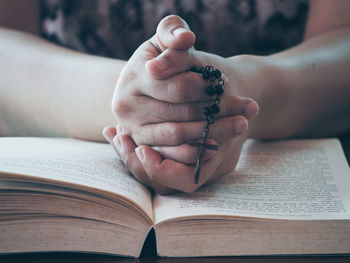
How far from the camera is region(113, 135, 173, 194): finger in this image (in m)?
0.72

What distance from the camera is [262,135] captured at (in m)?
0.97

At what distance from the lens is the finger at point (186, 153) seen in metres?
0.68

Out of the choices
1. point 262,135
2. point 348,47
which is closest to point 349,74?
point 348,47

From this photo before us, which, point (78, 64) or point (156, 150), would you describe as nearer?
point (156, 150)

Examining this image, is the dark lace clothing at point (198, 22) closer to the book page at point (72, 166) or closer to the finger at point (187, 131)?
the book page at point (72, 166)

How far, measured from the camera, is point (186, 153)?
0.69 metres

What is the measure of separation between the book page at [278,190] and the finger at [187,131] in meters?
0.10

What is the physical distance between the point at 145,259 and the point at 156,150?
0.20 meters

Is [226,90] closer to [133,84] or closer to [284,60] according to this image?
[133,84]

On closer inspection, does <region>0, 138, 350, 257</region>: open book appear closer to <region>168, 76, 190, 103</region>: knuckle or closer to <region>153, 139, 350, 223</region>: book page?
<region>153, 139, 350, 223</region>: book page

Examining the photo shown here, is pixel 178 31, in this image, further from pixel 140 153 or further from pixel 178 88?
pixel 140 153

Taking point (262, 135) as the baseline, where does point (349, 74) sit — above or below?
above

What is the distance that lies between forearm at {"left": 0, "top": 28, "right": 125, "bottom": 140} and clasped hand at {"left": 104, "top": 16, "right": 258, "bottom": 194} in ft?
0.79

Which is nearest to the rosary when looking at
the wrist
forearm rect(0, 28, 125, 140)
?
the wrist
